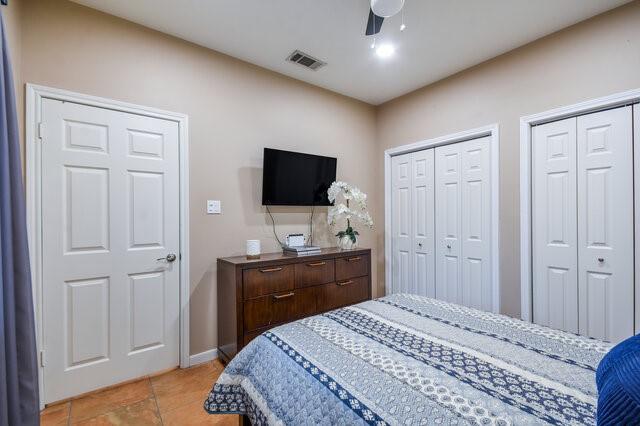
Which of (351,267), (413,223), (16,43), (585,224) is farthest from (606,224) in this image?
(16,43)

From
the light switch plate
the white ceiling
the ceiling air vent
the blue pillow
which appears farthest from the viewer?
the ceiling air vent

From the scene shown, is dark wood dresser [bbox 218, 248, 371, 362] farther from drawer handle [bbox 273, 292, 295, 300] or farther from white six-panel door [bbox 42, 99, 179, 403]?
white six-panel door [bbox 42, 99, 179, 403]

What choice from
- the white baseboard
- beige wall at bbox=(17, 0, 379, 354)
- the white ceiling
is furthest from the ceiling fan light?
the white baseboard

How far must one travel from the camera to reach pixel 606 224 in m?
2.21

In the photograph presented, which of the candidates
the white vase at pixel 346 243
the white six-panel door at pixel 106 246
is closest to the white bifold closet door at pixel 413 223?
the white vase at pixel 346 243

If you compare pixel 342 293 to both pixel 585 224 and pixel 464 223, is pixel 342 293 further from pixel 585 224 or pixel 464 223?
pixel 585 224

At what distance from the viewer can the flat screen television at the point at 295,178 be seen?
2.85 meters

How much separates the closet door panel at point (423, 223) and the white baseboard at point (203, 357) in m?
2.26

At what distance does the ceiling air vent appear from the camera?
2703 millimetres

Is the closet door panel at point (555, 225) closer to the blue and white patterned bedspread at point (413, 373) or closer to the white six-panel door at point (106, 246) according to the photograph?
the blue and white patterned bedspread at point (413, 373)

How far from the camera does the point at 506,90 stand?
8.86 feet

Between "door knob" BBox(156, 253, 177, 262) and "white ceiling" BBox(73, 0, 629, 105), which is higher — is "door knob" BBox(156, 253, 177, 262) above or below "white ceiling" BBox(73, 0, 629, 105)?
below

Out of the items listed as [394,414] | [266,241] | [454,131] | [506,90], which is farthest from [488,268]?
[394,414]

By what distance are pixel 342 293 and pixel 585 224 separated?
2065 millimetres
